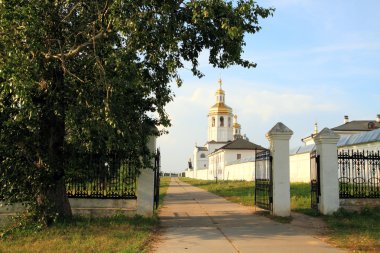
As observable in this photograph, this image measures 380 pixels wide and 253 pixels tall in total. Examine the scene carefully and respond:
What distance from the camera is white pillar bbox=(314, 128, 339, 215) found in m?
13.7

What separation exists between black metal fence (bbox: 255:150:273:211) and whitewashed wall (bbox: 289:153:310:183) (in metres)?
14.4

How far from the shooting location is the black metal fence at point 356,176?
14109 mm

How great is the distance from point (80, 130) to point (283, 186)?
6.48 m

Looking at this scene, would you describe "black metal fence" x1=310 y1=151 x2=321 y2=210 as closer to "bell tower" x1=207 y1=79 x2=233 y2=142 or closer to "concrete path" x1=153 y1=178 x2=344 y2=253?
"concrete path" x1=153 y1=178 x2=344 y2=253

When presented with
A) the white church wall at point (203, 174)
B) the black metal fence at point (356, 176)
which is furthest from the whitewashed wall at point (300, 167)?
the white church wall at point (203, 174)

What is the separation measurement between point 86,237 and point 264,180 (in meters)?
6.93

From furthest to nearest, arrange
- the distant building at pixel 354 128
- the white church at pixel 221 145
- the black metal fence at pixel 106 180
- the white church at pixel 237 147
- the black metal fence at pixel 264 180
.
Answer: the white church at pixel 221 145, the distant building at pixel 354 128, the white church at pixel 237 147, the black metal fence at pixel 264 180, the black metal fence at pixel 106 180

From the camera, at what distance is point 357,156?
14.2 meters

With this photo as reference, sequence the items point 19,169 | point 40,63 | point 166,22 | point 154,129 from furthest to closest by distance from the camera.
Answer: point 154,129 → point 19,169 → point 40,63 → point 166,22

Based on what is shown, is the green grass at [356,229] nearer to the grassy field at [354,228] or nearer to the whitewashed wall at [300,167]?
the grassy field at [354,228]

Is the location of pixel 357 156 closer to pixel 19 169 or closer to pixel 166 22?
pixel 166 22

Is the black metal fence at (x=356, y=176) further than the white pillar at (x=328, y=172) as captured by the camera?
Yes

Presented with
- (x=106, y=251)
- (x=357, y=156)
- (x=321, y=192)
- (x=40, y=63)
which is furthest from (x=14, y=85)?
(x=357, y=156)

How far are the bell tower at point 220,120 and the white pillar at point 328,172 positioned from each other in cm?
7860
